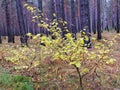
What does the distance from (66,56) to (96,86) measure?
2007mm

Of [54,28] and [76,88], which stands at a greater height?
[54,28]

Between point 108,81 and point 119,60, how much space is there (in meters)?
3.69

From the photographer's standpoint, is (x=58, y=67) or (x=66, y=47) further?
(x=58, y=67)

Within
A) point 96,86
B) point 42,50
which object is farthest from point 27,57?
point 96,86

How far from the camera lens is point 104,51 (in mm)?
7371

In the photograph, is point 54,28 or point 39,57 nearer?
point 54,28

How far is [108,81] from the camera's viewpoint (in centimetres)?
912

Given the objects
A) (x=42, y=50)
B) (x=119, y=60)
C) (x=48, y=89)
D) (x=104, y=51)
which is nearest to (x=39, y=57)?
(x=42, y=50)

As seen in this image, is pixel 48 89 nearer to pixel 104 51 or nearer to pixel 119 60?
→ pixel 104 51

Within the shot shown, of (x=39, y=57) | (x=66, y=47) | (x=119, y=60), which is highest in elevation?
(x=66, y=47)

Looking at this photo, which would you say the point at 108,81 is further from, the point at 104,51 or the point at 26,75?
the point at 26,75

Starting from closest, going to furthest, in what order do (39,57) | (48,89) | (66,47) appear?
(66,47) < (48,89) < (39,57)

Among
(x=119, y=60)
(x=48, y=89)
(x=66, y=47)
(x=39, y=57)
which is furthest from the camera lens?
(x=119, y=60)

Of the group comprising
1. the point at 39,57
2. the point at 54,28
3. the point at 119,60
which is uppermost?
the point at 54,28
